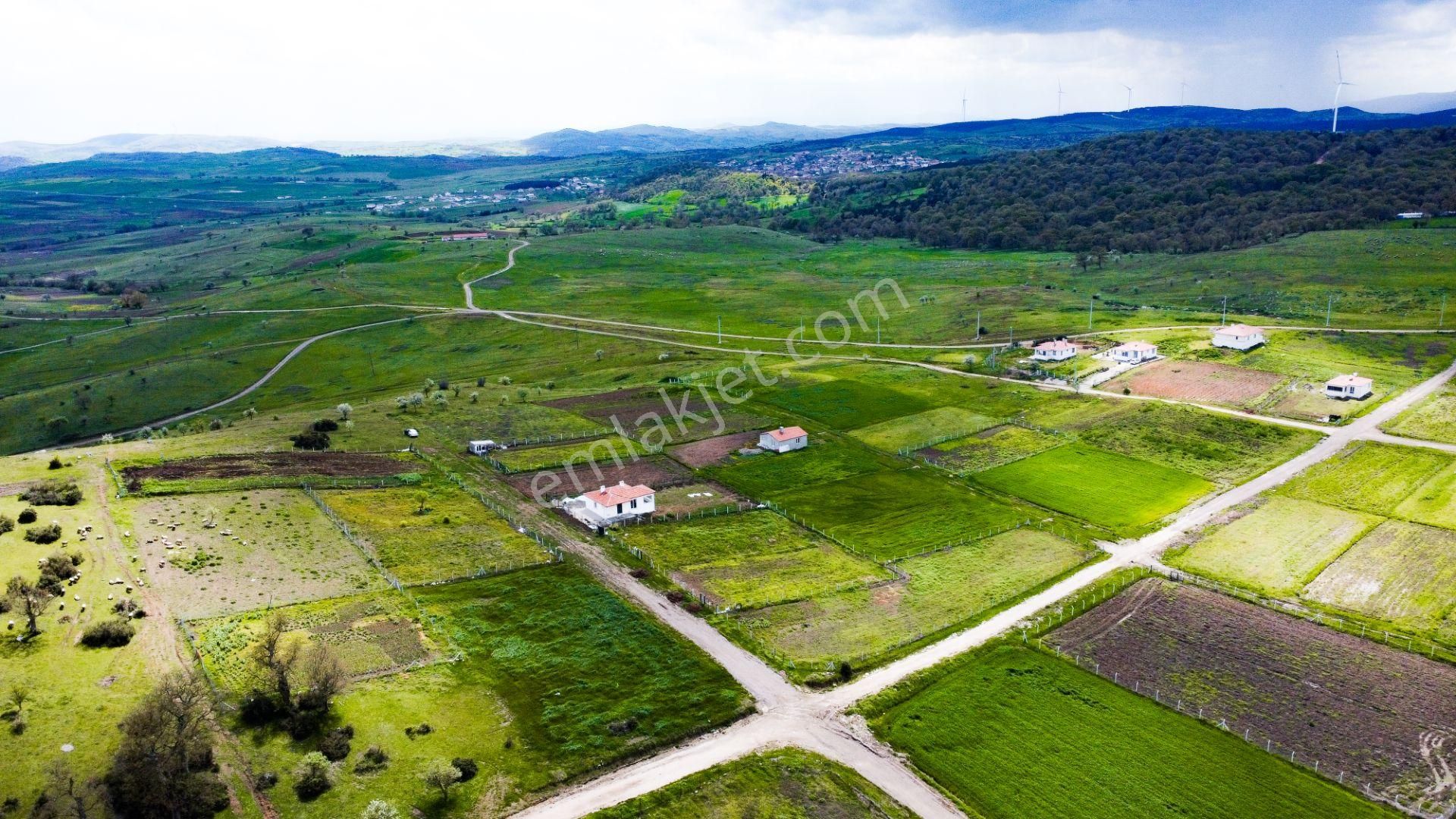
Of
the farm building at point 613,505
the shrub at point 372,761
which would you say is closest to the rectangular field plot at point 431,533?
the farm building at point 613,505

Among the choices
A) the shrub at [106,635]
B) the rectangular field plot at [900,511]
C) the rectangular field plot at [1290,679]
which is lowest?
the rectangular field plot at [1290,679]

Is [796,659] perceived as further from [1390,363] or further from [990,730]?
[1390,363]

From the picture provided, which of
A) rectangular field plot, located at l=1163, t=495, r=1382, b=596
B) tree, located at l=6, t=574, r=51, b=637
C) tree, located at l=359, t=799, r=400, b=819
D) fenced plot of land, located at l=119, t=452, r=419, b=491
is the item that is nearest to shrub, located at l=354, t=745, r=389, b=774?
tree, located at l=359, t=799, r=400, b=819

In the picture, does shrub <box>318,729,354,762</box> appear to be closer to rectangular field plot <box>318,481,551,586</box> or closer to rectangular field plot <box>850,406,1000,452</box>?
rectangular field plot <box>318,481,551,586</box>

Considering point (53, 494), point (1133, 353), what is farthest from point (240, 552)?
point (1133, 353)

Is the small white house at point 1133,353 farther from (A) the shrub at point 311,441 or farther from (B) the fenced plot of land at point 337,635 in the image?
(A) the shrub at point 311,441

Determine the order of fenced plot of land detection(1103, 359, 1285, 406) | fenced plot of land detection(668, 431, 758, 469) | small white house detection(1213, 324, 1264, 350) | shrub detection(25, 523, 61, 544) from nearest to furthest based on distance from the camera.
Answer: shrub detection(25, 523, 61, 544), fenced plot of land detection(668, 431, 758, 469), fenced plot of land detection(1103, 359, 1285, 406), small white house detection(1213, 324, 1264, 350)

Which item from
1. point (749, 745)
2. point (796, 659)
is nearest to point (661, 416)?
point (796, 659)
